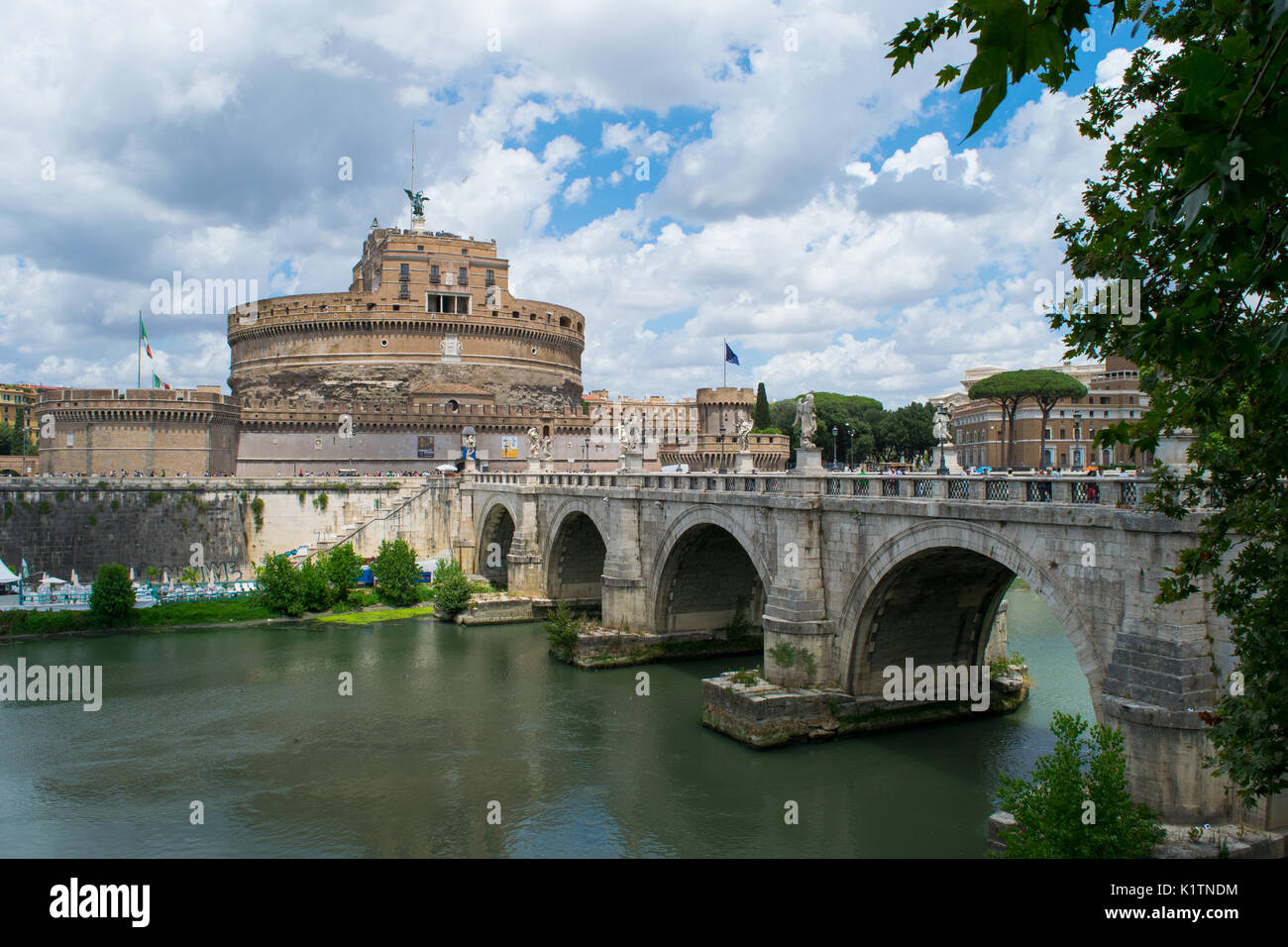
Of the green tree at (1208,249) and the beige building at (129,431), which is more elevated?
the beige building at (129,431)

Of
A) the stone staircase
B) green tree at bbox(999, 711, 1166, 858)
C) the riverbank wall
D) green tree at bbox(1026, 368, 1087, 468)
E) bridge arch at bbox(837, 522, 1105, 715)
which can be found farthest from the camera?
green tree at bbox(1026, 368, 1087, 468)

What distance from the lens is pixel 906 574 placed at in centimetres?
1769

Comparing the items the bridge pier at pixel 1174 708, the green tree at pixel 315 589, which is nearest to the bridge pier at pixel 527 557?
the green tree at pixel 315 589

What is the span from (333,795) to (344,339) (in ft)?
164

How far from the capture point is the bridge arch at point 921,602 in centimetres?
1647

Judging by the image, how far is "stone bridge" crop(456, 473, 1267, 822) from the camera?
11.4 m

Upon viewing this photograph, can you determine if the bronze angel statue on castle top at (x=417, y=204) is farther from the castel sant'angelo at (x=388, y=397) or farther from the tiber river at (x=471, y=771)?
the tiber river at (x=471, y=771)

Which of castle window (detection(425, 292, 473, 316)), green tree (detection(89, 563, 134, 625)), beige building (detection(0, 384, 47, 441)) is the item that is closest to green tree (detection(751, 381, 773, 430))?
castle window (detection(425, 292, 473, 316))

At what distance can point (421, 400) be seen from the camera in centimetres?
6022

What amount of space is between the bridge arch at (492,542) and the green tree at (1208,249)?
117ft

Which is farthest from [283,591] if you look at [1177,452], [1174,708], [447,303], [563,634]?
[447,303]

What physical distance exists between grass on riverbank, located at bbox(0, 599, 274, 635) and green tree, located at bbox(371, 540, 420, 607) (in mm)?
4497

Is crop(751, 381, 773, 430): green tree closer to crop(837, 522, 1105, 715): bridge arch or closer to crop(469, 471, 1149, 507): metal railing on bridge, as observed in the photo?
crop(469, 471, 1149, 507): metal railing on bridge
